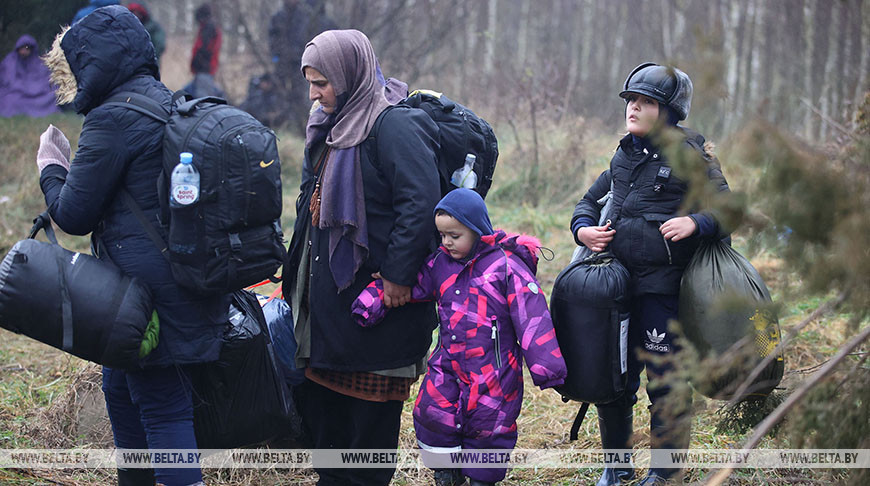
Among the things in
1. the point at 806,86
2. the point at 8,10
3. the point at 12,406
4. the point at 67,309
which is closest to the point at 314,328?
the point at 67,309

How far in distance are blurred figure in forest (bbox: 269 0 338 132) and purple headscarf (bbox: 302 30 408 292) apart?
8285mm

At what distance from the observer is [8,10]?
8195 millimetres

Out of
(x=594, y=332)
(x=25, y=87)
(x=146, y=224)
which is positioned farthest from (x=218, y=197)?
(x=25, y=87)

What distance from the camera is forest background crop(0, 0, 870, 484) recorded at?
1.88m

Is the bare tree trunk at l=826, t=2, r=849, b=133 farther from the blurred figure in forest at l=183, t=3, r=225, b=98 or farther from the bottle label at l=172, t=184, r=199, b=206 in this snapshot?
the bottle label at l=172, t=184, r=199, b=206

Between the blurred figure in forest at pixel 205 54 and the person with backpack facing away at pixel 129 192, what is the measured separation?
765 cm

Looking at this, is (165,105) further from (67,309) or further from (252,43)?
(252,43)

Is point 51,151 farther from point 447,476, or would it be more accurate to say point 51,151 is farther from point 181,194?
point 447,476

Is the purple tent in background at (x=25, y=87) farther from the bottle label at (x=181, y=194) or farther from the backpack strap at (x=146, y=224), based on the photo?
the bottle label at (x=181, y=194)

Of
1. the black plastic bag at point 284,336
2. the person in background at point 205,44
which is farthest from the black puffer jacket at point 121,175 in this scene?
the person in background at point 205,44

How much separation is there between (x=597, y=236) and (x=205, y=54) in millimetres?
8579

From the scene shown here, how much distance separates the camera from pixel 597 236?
3289mm

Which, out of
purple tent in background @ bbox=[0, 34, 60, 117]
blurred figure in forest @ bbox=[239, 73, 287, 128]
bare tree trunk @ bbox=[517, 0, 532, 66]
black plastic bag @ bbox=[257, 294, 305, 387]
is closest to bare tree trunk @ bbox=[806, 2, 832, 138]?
bare tree trunk @ bbox=[517, 0, 532, 66]

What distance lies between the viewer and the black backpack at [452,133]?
308cm
